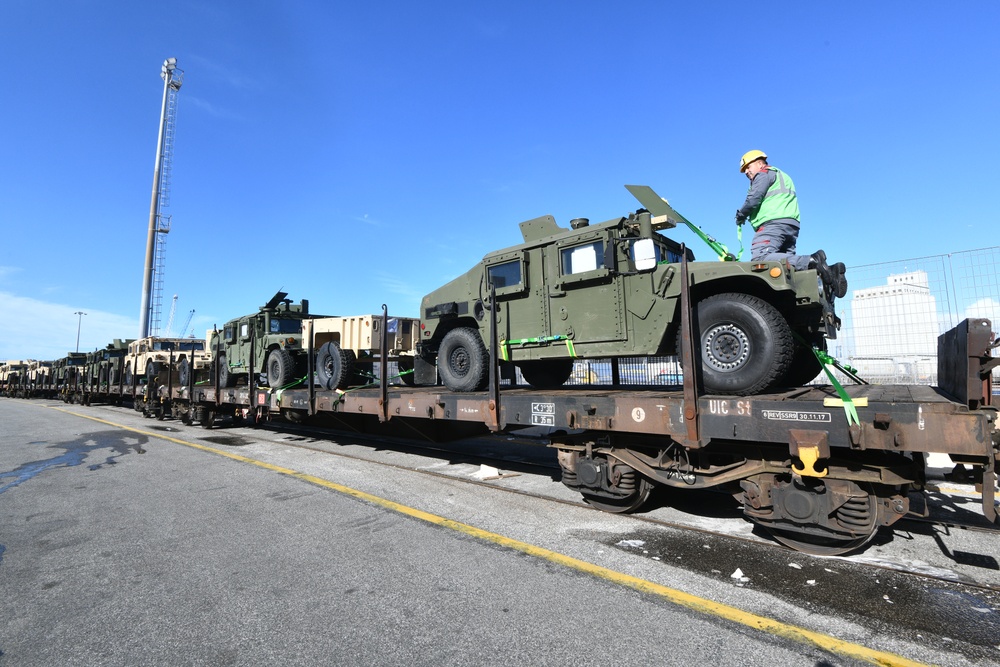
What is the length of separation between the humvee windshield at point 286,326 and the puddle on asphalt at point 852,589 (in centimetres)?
986

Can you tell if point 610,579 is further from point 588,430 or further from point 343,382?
point 343,382

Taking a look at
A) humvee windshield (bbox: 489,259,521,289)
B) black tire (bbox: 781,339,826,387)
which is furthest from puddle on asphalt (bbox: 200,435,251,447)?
black tire (bbox: 781,339,826,387)

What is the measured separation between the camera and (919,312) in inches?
365

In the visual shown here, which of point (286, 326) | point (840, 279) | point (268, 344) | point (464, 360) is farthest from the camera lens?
point (286, 326)

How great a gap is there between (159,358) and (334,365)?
13476 millimetres

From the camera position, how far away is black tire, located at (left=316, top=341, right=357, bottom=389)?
9281 millimetres

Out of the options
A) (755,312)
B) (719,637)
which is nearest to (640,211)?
(755,312)

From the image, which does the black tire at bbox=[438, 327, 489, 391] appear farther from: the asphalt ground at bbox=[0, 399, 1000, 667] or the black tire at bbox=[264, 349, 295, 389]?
the black tire at bbox=[264, 349, 295, 389]

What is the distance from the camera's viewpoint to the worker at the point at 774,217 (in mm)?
5012

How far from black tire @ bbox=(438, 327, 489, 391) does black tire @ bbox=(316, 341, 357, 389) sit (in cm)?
288

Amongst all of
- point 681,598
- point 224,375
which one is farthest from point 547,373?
point 224,375

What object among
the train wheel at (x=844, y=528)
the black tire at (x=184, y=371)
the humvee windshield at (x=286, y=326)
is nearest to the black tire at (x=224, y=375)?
the black tire at (x=184, y=371)

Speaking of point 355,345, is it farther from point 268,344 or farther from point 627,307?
point 627,307

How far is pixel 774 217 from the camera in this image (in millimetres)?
5094
